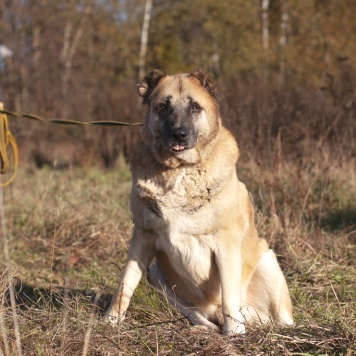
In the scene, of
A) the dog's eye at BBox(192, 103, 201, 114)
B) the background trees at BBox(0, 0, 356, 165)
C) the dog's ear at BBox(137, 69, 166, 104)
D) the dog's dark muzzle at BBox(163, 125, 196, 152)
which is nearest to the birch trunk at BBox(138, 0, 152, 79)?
the background trees at BBox(0, 0, 356, 165)

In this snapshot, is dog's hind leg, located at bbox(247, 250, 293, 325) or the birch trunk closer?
dog's hind leg, located at bbox(247, 250, 293, 325)

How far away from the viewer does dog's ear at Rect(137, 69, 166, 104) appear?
3662 millimetres

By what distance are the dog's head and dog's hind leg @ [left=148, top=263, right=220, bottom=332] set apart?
0.77 meters

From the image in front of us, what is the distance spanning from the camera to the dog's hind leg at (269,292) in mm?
3643

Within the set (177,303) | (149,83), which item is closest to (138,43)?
(149,83)

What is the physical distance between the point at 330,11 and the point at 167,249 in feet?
68.8

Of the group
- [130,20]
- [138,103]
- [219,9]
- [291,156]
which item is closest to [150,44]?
[130,20]

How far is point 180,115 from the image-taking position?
11.4ft

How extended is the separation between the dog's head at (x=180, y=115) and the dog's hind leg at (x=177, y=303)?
0.77 metres

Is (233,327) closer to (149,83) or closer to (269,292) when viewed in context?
(269,292)

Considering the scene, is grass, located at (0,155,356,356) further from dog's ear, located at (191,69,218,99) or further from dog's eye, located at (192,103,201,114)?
dog's ear, located at (191,69,218,99)

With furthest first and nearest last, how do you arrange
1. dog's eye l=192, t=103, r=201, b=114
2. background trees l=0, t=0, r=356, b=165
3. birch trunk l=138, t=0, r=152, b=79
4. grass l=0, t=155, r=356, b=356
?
birch trunk l=138, t=0, r=152, b=79, background trees l=0, t=0, r=356, b=165, dog's eye l=192, t=103, r=201, b=114, grass l=0, t=155, r=356, b=356

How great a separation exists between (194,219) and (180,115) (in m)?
0.66

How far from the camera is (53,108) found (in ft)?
43.4
